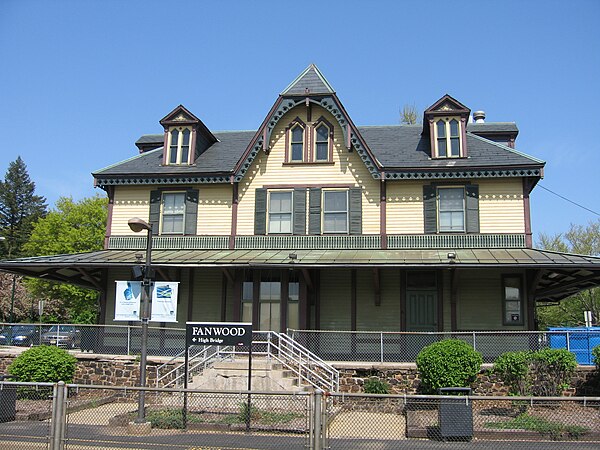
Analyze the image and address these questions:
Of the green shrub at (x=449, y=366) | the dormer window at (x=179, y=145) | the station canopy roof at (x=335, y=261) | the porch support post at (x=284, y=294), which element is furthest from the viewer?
the dormer window at (x=179, y=145)

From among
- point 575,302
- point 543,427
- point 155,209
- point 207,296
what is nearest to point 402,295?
point 207,296

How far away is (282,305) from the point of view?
22078 mm

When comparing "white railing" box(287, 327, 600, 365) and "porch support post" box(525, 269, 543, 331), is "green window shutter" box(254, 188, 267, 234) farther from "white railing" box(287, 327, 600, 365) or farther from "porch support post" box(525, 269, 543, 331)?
"porch support post" box(525, 269, 543, 331)

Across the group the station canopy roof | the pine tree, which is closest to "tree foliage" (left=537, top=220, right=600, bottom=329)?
the station canopy roof

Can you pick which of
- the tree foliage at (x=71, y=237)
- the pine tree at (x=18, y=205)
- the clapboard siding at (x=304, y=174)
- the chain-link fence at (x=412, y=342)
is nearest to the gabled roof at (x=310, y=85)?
the clapboard siding at (x=304, y=174)

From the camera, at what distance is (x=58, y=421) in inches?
400

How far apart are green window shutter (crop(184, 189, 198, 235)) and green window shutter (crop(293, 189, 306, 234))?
406 centimetres

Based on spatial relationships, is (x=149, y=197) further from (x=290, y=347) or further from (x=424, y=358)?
(x=424, y=358)

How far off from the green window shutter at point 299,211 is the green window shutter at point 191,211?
4.06 metres

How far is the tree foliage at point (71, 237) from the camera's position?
164 ft

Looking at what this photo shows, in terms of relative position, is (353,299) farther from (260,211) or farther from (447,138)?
(447,138)

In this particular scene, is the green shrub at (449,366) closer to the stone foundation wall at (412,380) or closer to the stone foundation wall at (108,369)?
the stone foundation wall at (412,380)

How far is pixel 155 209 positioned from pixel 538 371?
15.4 metres

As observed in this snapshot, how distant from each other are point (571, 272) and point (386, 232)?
6554mm
